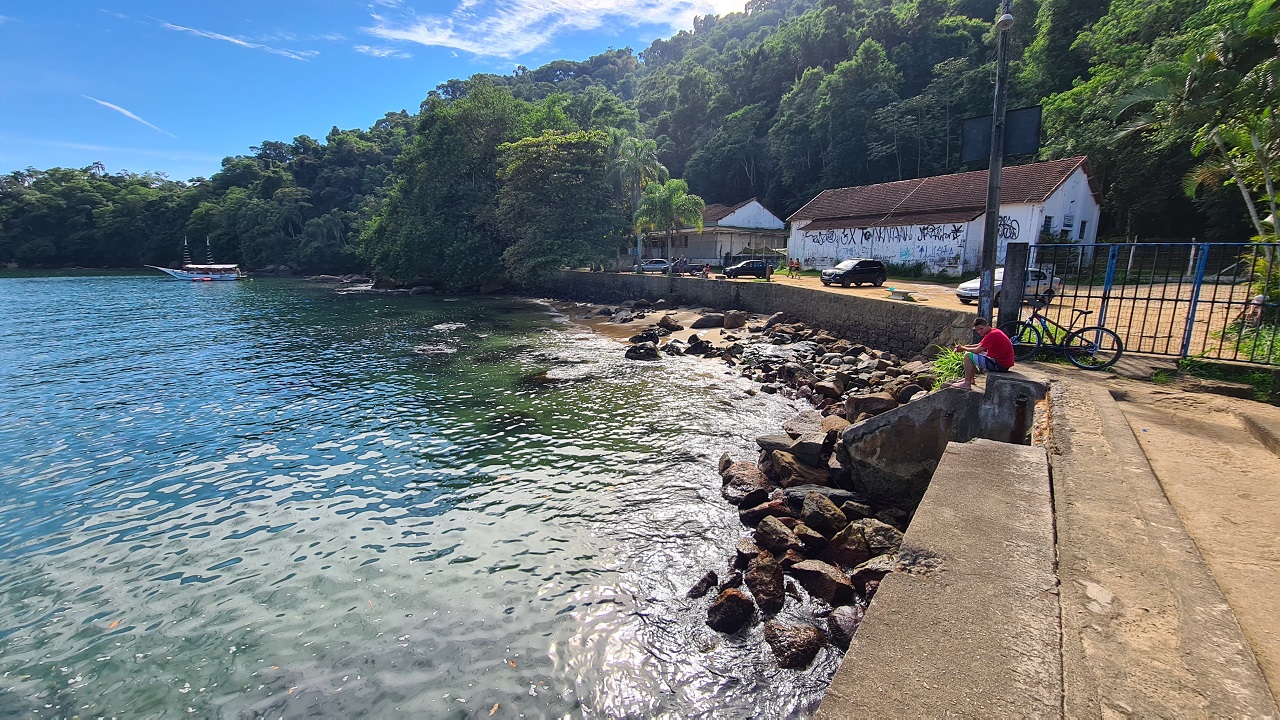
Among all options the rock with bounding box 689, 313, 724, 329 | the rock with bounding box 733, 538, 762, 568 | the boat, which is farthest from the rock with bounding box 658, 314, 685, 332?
the boat

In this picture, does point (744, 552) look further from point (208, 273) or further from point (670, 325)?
point (208, 273)

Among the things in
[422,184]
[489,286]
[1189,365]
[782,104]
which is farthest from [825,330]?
[782,104]

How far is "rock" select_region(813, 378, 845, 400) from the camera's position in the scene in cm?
1431

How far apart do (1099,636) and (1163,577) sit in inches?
35.9

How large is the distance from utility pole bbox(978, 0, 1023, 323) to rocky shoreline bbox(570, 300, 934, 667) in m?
2.55

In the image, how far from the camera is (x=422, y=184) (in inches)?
1935

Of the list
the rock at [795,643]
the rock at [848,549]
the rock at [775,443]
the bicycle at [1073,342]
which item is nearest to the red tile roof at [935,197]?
the bicycle at [1073,342]

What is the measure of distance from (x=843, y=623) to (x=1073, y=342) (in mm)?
7678

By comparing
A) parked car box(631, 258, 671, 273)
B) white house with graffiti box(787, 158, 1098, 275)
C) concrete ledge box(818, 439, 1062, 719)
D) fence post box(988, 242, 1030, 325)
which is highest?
white house with graffiti box(787, 158, 1098, 275)

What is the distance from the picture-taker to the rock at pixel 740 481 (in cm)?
935

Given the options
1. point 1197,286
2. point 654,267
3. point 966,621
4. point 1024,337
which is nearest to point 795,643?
point 966,621

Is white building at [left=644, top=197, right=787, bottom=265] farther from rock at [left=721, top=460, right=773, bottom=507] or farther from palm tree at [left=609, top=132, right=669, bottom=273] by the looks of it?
rock at [left=721, top=460, right=773, bottom=507]

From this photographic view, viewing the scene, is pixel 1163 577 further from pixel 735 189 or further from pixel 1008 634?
pixel 735 189

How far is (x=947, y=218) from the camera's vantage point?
1307 inches
